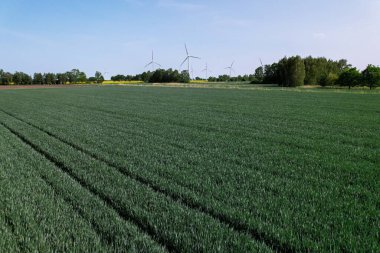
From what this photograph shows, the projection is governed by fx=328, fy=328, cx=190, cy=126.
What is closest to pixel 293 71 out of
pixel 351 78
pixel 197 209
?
pixel 351 78

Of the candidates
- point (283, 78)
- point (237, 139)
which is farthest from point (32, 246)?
point (283, 78)

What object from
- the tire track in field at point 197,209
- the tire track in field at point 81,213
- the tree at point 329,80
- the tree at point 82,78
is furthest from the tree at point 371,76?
the tree at point 82,78

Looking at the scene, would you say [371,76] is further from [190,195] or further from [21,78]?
[21,78]

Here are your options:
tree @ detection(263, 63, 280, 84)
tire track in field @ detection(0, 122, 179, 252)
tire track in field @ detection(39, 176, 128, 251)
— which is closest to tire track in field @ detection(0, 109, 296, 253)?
tire track in field @ detection(0, 122, 179, 252)

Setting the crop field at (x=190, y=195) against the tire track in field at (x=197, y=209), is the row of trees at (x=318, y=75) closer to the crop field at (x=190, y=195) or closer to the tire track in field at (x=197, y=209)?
the crop field at (x=190, y=195)

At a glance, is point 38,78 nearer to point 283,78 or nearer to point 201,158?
point 283,78

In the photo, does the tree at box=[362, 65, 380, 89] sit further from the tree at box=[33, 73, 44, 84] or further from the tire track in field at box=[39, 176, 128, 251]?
the tree at box=[33, 73, 44, 84]
